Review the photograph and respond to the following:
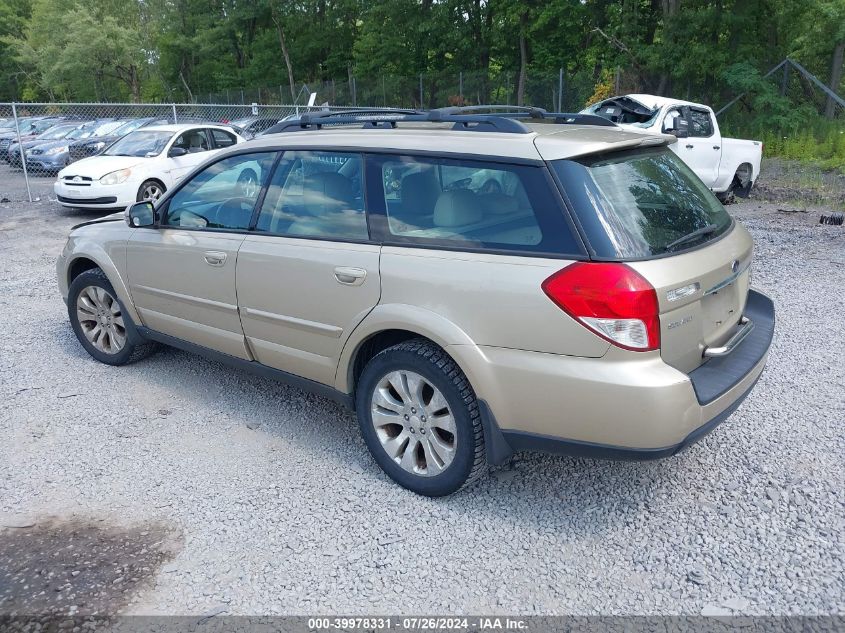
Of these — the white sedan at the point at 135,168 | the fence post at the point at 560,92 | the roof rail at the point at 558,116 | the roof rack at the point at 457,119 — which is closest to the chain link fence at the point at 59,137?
the white sedan at the point at 135,168

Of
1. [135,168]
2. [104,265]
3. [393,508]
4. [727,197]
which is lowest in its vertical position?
[393,508]

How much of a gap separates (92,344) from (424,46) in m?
33.0

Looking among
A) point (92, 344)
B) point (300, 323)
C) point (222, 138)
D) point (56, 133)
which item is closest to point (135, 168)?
point (222, 138)

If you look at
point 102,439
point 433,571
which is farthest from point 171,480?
point 433,571

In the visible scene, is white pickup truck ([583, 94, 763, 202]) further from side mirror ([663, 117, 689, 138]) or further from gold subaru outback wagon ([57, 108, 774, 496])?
gold subaru outback wagon ([57, 108, 774, 496])

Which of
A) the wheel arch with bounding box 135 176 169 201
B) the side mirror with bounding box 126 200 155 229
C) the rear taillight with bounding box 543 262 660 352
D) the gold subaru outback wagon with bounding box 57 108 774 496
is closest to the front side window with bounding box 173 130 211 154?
the wheel arch with bounding box 135 176 169 201

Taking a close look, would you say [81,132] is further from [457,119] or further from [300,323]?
[457,119]

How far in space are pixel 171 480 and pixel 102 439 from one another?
74 cm

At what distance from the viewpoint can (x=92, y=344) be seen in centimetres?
528

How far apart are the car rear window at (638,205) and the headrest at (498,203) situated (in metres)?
0.24

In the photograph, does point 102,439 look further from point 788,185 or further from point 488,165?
point 788,185

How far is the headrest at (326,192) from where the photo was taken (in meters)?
3.67

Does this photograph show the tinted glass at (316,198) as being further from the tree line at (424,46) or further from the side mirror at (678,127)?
the tree line at (424,46)

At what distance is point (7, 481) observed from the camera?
12.0 feet
